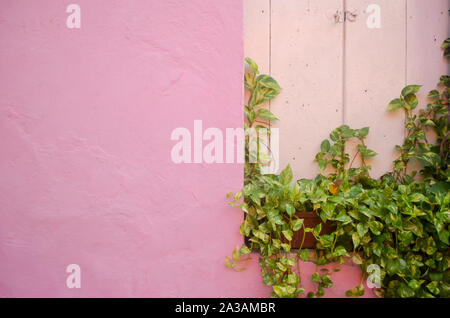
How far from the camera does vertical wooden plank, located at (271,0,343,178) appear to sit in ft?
4.59

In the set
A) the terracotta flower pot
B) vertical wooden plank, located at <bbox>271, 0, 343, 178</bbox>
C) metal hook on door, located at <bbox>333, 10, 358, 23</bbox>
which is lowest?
the terracotta flower pot

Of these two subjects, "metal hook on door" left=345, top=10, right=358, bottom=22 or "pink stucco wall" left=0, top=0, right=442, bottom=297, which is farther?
"metal hook on door" left=345, top=10, right=358, bottom=22

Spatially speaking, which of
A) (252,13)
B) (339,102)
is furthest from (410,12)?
(252,13)

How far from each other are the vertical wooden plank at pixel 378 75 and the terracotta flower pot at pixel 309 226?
1.48 ft

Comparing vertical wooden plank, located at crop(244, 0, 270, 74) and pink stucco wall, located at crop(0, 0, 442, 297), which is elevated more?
vertical wooden plank, located at crop(244, 0, 270, 74)

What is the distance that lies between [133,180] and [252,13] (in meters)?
0.95

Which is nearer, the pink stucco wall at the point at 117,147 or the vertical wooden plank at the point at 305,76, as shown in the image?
the pink stucco wall at the point at 117,147

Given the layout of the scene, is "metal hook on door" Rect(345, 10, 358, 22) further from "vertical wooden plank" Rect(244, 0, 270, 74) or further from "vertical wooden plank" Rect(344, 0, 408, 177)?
"vertical wooden plank" Rect(244, 0, 270, 74)

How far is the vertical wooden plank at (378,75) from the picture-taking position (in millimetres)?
1406

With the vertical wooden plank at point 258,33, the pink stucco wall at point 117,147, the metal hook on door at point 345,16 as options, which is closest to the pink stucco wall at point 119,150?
the pink stucco wall at point 117,147

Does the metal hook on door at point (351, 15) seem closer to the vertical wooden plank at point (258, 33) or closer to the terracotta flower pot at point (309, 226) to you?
the vertical wooden plank at point (258, 33)

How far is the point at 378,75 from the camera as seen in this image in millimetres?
1414

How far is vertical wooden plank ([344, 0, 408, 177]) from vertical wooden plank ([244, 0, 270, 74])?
1.28 ft

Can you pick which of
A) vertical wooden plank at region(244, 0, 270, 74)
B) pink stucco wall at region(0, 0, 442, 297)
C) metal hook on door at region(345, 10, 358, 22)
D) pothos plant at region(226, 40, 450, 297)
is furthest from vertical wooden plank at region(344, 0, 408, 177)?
pink stucco wall at region(0, 0, 442, 297)
